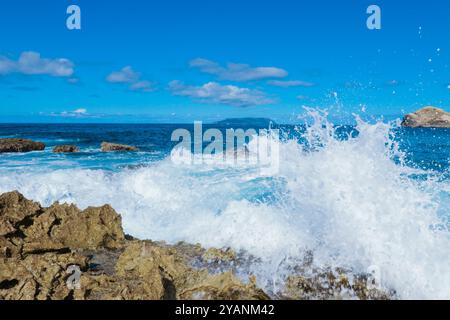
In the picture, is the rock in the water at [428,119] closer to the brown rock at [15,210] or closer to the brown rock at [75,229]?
the brown rock at [75,229]

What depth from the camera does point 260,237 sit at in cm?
768

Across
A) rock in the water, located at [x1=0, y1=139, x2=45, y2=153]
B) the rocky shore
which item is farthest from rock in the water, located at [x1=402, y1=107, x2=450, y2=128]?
the rocky shore

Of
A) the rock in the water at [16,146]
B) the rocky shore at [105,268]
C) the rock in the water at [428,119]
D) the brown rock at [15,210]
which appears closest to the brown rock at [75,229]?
the rocky shore at [105,268]

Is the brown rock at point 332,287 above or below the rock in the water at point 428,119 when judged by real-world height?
below

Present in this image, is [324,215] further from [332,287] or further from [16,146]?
[16,146]

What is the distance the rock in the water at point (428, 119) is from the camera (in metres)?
94.4

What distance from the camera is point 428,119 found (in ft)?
314

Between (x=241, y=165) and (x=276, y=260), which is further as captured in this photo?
(x=241, y=165)

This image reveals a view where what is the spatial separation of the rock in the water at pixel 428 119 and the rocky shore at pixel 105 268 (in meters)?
101

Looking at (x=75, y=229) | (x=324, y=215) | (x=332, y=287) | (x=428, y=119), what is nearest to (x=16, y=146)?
(x=75, y=229)
